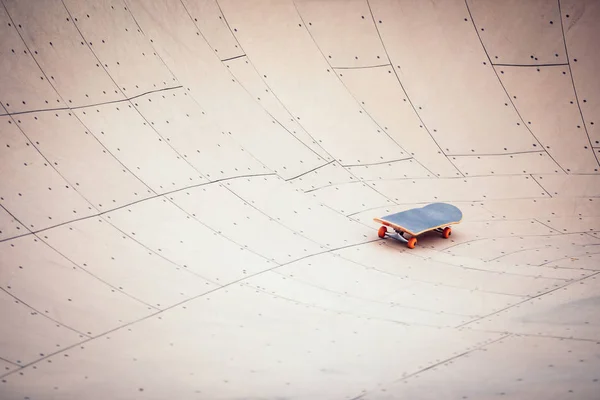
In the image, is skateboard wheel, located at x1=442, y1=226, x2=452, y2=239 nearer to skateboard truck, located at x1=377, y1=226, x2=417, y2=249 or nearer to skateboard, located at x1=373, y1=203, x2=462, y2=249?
skateboard, located at x1=373, y1=203, x2=462, y2=249

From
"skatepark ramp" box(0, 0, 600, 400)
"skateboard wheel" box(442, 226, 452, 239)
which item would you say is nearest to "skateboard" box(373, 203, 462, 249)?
"skateboard wheel" box(442, 226, 452, 239)

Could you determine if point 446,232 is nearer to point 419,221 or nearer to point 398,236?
point 419,221

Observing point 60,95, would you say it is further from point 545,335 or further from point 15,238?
point 545,335

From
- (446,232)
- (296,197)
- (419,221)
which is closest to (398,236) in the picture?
(419,221)

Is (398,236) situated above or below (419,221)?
below

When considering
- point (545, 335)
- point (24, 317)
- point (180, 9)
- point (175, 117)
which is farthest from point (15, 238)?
point (545, 335)


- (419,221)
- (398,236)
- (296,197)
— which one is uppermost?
(296,197)

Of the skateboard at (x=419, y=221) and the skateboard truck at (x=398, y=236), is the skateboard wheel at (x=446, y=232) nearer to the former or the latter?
the skateboard at (x=419, y=221)
